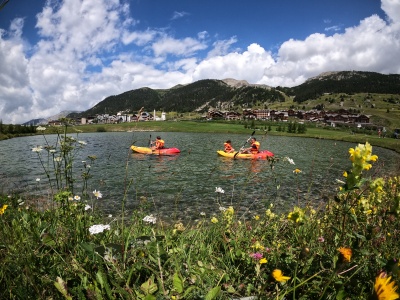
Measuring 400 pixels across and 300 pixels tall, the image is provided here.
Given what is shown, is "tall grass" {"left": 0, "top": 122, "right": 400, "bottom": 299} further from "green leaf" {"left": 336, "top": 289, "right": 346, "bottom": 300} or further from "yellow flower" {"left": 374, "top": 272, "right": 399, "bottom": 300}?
"yellow flower" {"left": 374, "top": 272, "right": 399, "bottom": 300}

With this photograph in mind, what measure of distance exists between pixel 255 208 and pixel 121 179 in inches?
412

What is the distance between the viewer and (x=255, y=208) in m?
12.9

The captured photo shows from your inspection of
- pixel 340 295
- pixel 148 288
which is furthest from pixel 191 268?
pixel 340 295

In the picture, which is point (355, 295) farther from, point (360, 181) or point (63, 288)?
point (63, 288)

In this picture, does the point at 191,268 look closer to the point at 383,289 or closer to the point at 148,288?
the point at 148,288

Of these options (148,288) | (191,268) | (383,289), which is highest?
(383,289)

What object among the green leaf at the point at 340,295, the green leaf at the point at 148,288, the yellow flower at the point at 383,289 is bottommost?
the green leaf at the point at 340,295

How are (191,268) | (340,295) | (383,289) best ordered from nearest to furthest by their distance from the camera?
(383,289), (340,295), (191,268)

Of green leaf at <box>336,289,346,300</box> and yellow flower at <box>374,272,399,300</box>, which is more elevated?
yellow flower at <box>374,272,399,300</box>

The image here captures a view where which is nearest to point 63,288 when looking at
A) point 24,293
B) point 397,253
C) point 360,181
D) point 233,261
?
point 24,293

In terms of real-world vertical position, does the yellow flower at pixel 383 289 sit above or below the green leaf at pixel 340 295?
above

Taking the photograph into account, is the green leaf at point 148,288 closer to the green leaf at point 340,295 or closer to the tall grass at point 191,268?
the tall grass at point 191,268

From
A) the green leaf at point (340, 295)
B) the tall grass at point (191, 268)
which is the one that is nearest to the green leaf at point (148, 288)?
the tall grass at point (191, 268)

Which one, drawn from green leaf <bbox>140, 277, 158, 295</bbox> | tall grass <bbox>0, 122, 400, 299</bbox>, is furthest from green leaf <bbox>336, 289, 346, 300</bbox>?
green leaf <bbox>140, 277, 158, 295</bbox>
